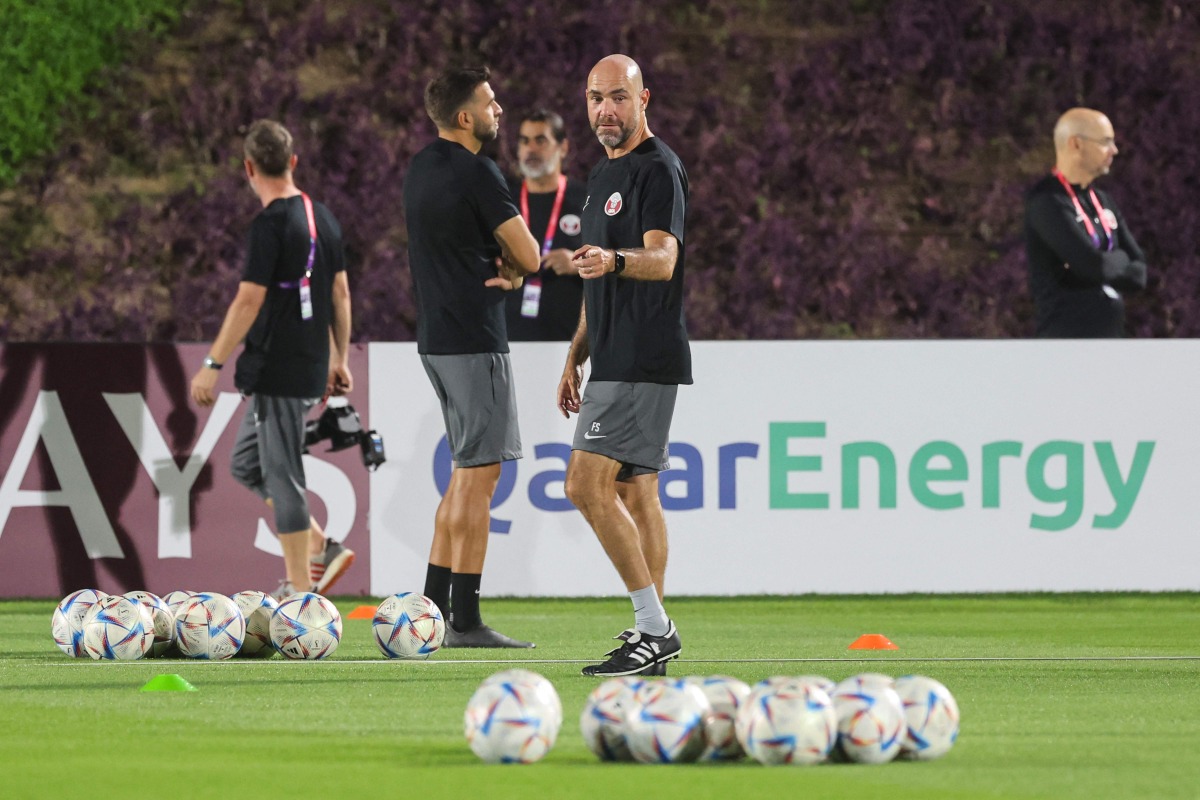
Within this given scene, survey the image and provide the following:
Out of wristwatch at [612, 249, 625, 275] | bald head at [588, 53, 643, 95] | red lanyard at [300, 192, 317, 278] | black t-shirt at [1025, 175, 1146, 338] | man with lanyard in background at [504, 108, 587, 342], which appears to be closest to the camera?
wristwatch at [612, 249, 625, 275]

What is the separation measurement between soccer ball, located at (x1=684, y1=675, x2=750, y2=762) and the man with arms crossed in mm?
1842

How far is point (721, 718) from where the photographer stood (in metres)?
4.86

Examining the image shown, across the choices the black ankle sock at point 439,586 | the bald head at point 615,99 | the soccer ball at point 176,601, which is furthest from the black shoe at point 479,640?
the bald head at point 615,99

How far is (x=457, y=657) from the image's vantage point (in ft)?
25.3

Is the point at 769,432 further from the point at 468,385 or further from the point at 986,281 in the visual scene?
the point at 986,281

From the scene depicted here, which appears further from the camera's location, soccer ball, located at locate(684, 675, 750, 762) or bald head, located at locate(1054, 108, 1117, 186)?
bald head, located at locate(1054, 108, 1117, 186)

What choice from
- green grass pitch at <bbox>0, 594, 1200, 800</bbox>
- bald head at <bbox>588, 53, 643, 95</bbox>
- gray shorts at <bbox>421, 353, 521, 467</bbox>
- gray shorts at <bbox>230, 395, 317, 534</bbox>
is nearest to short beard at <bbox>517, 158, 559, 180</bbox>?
gray shorts at <bbox>230, 395, 317, 534</bbox>

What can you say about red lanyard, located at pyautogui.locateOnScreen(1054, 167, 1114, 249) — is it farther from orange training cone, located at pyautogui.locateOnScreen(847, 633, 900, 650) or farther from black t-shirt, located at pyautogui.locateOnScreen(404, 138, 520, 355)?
black t-shirt, located at pyautogui.locateOnScreen(404, 138, 520, 355)

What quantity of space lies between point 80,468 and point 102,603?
3343mm

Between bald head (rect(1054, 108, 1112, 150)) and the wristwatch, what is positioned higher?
bald head (rect(1054, 108, 1112, 150))

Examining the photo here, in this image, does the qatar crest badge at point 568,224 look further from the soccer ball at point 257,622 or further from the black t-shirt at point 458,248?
the soccer ball at point 257,622

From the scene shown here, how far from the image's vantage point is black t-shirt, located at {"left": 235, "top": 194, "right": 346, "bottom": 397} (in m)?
9.62

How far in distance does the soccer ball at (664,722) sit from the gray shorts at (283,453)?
5103 millimetres

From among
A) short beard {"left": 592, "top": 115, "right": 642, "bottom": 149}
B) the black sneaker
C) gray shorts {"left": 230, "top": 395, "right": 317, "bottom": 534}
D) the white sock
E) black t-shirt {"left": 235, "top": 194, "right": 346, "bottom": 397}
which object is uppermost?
short beard {"left": 592, "top": 115, "right": 642, "bottom": 149}
